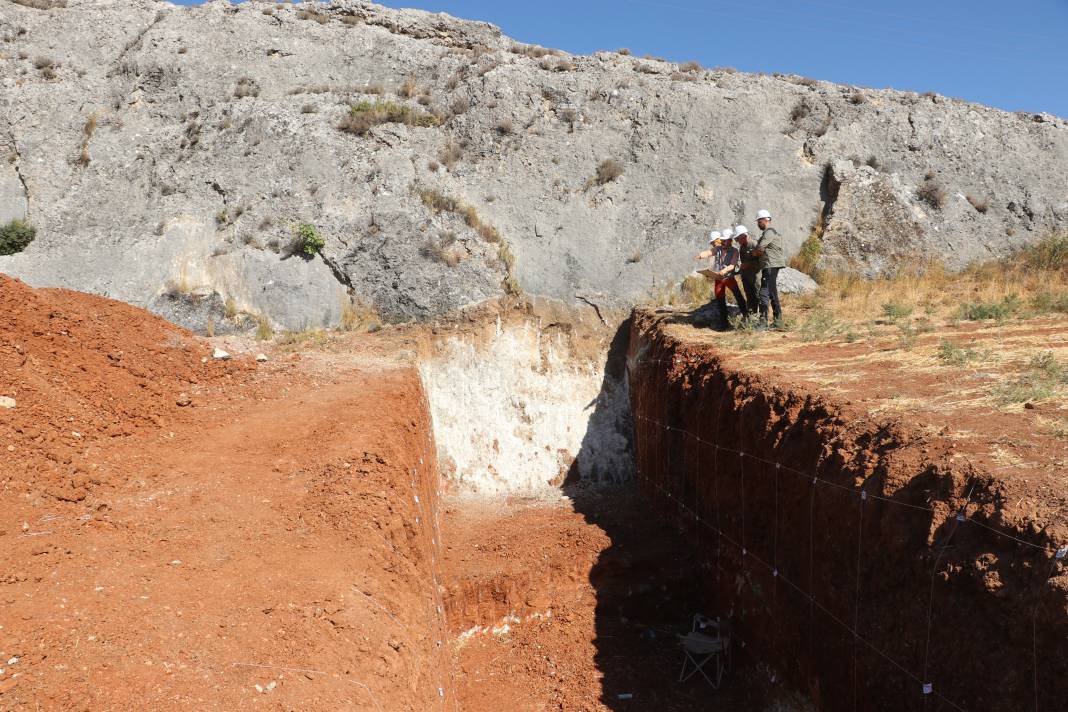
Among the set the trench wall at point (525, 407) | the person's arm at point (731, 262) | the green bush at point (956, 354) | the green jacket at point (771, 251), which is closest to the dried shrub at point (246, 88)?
the trench wall at point (525, 407)

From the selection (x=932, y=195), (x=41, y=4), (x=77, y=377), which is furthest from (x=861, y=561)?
(x=41, y=4)

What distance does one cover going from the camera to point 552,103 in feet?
54.2

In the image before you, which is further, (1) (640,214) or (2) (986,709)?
(1) (640,214)

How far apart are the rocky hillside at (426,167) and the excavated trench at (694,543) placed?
7.25 feet

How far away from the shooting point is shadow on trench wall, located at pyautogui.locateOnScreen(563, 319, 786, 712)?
7.37 meters

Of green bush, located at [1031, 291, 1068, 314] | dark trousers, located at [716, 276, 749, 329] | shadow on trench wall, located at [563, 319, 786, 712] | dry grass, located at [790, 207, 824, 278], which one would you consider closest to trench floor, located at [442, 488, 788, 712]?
shadow on trench wall, located at [563, 319, 786, 712]

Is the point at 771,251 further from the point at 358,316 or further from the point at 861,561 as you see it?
the point at 358,316

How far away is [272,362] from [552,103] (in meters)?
9.06

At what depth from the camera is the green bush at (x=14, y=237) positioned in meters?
14.1

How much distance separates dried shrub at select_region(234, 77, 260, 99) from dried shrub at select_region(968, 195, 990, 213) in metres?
15.2

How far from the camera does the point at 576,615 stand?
8.88 m

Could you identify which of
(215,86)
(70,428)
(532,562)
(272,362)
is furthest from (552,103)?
(70,428)

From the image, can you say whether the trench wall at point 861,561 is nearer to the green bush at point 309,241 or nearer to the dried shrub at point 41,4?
the green bush at point 309,241

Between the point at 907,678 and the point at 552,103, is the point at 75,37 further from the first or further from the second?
the point at 907,678
